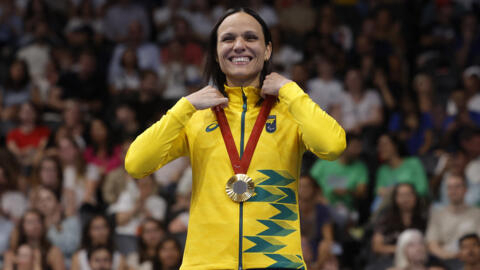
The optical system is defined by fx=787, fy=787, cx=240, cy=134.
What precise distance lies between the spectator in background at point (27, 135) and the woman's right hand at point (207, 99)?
20.3ft

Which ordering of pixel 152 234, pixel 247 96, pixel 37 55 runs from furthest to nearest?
pixel 37 55 → pixel 152 234 → pixel 247 96

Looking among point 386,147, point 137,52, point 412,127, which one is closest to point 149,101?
point 137,52

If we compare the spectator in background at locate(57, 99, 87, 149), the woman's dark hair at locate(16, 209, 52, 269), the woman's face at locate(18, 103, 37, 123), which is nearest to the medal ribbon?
the woman's dark hair at locate(16, 209, 52, 269)

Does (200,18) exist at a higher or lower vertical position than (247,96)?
higher

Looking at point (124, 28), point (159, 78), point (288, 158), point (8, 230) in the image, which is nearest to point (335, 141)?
point (288, 158)

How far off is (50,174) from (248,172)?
5.64 metres

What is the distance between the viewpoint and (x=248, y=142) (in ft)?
11.7

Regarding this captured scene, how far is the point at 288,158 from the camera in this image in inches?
143

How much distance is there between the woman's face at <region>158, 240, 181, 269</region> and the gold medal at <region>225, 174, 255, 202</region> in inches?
164

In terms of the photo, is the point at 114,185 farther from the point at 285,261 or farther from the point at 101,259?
the point at 285,261

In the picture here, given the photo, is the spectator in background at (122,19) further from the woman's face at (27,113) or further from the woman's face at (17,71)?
the woman's face at (27,113)

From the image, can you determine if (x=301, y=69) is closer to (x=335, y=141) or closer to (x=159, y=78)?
(x=159, y=78)

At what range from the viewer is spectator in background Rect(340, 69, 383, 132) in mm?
9641

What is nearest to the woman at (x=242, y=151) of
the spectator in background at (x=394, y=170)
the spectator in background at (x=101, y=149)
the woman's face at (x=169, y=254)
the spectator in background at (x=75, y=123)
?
the woman's face at (x=169, y=254)
